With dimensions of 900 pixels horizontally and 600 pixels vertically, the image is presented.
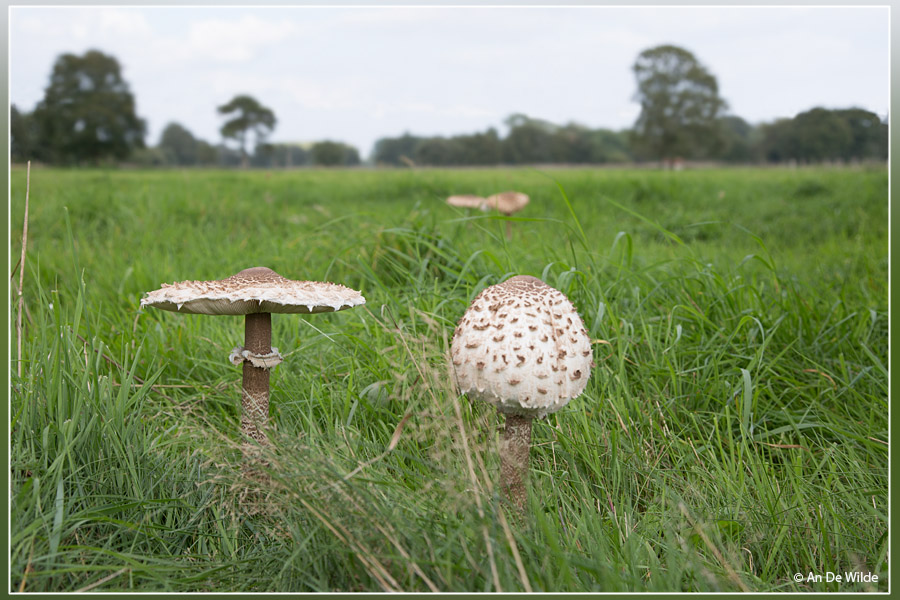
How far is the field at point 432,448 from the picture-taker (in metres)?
1.78

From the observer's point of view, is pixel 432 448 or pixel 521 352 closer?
pixel 521 352

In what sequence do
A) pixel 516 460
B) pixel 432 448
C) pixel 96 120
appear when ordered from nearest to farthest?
pixel 516 460 < pixel 432 448 < pixel 96 120

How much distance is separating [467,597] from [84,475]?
60.5 inches

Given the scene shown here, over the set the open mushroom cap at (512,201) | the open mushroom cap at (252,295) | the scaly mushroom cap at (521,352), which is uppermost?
the open mushroom cap at (512,201)

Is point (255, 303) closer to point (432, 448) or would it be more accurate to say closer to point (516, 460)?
point (432, 448)

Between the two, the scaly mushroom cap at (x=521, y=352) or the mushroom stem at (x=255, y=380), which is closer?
the scaly mushroom cap at (x=521, y=352)

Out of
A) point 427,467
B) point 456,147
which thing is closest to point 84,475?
point 427,467

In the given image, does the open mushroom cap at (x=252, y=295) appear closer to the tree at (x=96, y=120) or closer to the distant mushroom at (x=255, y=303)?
the distant mushroom at (x=255, y=303)

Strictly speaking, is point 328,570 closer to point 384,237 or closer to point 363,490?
point 363,490

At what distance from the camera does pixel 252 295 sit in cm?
200

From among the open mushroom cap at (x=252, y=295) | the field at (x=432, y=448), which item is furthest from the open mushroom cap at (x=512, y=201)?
the open mushroom cap at (x=252, y=295)

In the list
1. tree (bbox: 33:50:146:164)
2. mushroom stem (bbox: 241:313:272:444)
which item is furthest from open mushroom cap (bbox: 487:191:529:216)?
tree (bbox: 33:50:146:164)

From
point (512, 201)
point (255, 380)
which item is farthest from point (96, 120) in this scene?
point (255, 380)

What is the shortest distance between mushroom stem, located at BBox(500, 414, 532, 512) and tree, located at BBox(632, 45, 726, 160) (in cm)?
1846
